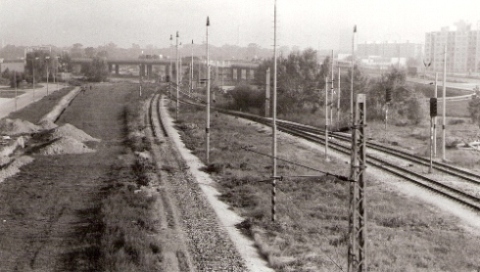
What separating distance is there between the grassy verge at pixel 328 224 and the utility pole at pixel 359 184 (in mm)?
3762

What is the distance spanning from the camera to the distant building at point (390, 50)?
5058 cm

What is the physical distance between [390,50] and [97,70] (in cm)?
6852

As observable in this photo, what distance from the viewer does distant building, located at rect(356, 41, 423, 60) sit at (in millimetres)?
50578

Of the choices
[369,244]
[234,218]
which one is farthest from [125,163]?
[369,244]

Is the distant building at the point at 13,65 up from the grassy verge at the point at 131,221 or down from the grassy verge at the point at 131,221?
up

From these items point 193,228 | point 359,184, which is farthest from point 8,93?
point 359,184

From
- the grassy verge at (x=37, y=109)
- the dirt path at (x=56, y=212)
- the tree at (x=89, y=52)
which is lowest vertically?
the dirt path at (x=56, y=212)

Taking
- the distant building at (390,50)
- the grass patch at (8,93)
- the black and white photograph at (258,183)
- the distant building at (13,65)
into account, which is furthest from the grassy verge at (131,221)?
the distant building at (13,65)

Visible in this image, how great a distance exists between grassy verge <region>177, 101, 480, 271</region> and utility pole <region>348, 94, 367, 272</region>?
3.76m

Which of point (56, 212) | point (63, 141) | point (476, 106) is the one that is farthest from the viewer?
point (476, 106)

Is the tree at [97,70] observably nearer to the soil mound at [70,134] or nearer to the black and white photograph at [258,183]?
the black and white photograph at [258,183]

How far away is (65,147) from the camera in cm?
4194

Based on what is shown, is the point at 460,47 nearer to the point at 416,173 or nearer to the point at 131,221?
the point at 416,173

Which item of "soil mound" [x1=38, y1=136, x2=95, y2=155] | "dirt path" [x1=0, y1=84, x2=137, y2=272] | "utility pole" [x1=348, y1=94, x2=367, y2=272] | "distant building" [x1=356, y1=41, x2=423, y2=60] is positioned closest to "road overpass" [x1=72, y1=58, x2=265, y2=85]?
"distant building" [x1=356, y1=41, x2=423, y2=60]
